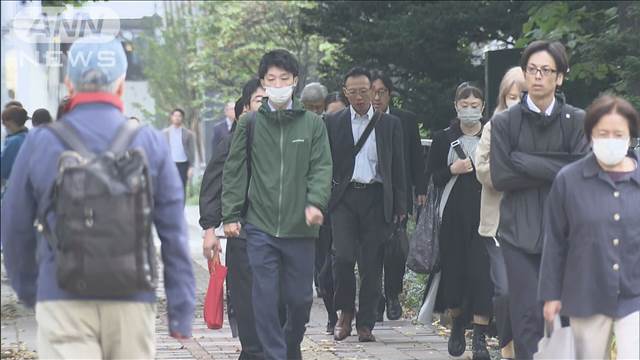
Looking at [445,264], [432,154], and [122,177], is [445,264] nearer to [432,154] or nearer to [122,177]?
[432,154]

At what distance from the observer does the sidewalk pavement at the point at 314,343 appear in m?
10.6

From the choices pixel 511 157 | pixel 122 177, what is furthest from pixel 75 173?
pixel 511 157

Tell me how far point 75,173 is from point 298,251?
130 inches

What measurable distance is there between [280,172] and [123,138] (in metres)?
2.98

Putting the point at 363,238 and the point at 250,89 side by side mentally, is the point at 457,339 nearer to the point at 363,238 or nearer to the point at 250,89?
the point at 363,238

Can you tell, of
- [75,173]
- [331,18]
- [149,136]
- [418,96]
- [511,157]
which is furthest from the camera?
[331,18]

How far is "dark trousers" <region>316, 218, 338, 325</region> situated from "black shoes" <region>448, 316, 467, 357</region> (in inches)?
59.7

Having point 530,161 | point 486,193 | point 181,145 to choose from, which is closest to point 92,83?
point 530,161

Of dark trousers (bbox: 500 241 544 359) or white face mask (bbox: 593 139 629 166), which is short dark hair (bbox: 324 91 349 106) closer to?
dark trousers (bbox: 500 241 544 359)

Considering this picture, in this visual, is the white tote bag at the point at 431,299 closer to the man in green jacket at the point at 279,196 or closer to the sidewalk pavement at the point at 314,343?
the sidewalk pavement at the point at 314,343

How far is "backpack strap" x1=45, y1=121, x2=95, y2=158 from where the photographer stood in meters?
5.62

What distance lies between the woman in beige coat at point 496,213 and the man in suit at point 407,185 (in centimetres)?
222

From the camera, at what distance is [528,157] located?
7715mm

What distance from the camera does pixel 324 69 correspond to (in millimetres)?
22234
